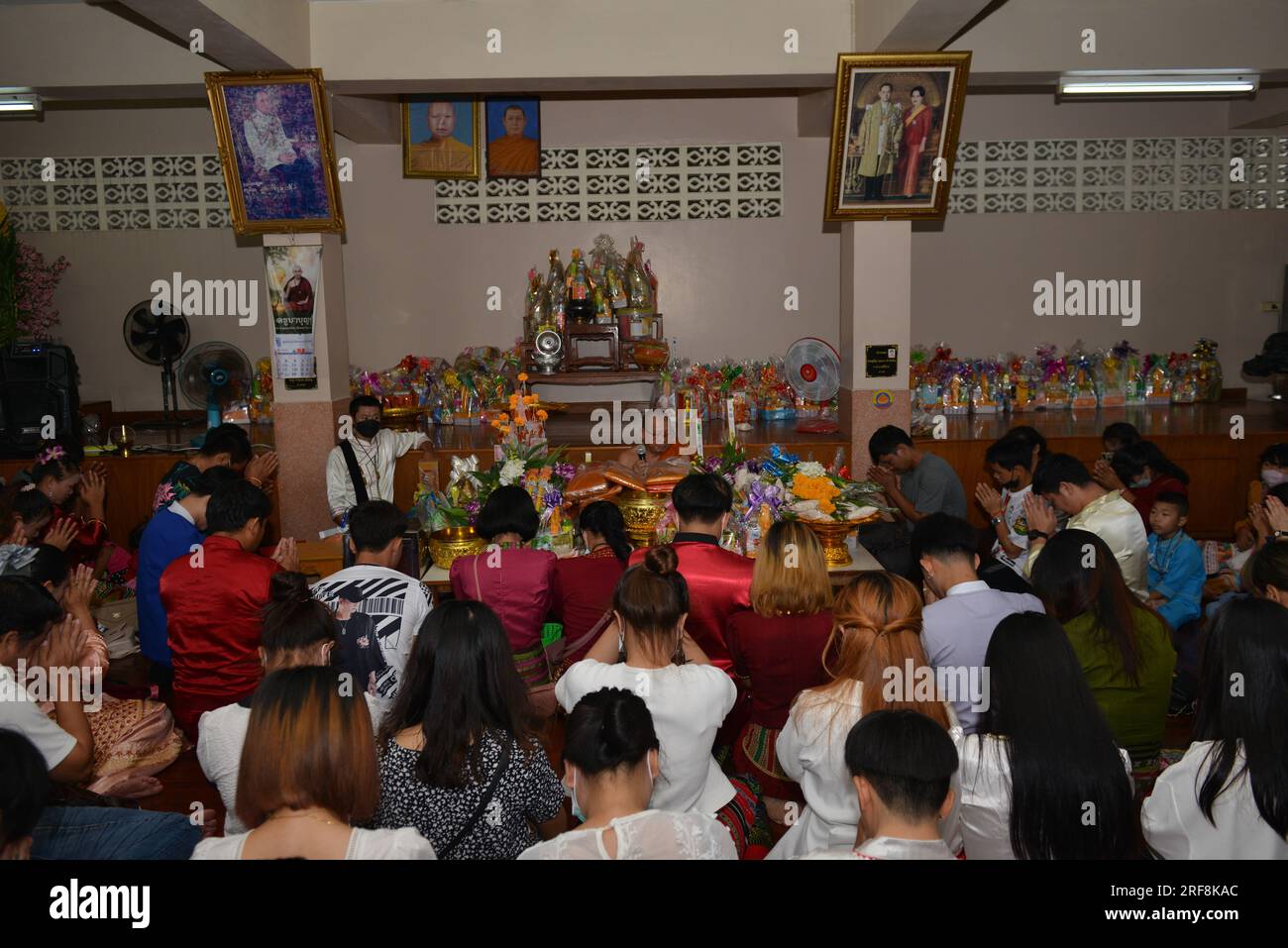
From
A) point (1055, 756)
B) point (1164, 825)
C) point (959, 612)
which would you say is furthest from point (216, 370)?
point (1164, 825)

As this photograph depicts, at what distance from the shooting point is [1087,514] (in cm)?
474

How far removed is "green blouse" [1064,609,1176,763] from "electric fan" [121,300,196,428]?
7807 mm

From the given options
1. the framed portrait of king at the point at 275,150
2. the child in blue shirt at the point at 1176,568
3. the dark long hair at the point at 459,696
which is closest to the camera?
the dark long hair at the point at 459,696

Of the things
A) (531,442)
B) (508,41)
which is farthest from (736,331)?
(531,442)

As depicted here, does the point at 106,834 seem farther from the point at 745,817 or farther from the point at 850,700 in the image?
the point at 850,700

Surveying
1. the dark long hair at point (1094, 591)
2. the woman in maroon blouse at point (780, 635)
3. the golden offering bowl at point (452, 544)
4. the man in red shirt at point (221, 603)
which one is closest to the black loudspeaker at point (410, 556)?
the golden offering bowl at point (452, 544)

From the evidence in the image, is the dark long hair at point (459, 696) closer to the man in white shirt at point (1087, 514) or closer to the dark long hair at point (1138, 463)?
the man in white shirt at point (1087, 514)

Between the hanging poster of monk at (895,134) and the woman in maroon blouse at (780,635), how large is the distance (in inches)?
172

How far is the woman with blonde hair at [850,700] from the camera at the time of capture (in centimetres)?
281

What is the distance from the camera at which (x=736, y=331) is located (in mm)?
9961

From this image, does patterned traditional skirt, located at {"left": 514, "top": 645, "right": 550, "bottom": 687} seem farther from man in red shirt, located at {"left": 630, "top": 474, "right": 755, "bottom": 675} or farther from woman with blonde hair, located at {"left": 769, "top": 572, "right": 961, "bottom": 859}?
woman with blonde hair, located at {"left": 769, "top": 572, "right": 961, "bottom": 859}

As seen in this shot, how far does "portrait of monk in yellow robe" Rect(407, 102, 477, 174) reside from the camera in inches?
357

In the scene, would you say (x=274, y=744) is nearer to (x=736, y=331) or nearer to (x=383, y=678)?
(x=383, y=678)

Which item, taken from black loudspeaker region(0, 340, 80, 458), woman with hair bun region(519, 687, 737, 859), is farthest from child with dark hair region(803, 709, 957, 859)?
black loudspeaker region(0, 340, 80, 458)
